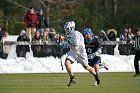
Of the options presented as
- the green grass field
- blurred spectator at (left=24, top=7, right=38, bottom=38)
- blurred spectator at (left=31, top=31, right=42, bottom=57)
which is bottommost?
the green grass field

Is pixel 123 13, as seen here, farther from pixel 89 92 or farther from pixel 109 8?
pixel 89 92

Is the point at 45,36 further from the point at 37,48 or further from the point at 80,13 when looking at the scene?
the point at 80,13

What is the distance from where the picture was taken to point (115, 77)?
26625 millimetres

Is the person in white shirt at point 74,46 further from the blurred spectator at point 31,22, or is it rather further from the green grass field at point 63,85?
the blurred spectator at point 31,22

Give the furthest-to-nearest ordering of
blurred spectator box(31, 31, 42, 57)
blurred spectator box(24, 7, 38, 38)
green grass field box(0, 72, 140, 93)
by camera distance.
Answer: blurred spectator box(24, 7, 38, 38), blurred spectator box(31, 31, 42, 57), green grass field box(0, 72, 140, 93)

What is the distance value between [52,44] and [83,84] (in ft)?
30.9

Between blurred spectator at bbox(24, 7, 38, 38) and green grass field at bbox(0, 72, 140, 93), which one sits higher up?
blurred spectator at bbox(24, 7, 38, 38)

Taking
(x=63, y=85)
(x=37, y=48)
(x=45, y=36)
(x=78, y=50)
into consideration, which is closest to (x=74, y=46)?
(x=78, y=50)

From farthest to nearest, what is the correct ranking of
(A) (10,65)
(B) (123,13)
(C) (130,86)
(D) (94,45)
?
(B) (123,13) → (A) (10,65) → (D) (94,45) → (C) (130,86)

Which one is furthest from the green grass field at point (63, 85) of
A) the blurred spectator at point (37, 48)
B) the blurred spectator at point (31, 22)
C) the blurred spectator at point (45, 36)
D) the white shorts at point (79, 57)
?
the blurred spectator at point (31, 22)

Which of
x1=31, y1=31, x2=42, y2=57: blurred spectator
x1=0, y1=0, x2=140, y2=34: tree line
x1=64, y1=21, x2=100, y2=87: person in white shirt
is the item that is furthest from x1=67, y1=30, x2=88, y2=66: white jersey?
x1=0, y1=0, x2=140, y2=34: tree line

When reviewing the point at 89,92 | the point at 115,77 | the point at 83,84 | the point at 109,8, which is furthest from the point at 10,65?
the point at 109,8

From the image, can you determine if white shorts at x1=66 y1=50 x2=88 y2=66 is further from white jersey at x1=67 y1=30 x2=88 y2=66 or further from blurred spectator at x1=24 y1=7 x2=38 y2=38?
blurred spectator at x1=24 y1=7 x2=38 y2=38

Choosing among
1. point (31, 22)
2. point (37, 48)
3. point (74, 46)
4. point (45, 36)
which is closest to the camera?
point (74, 46)
